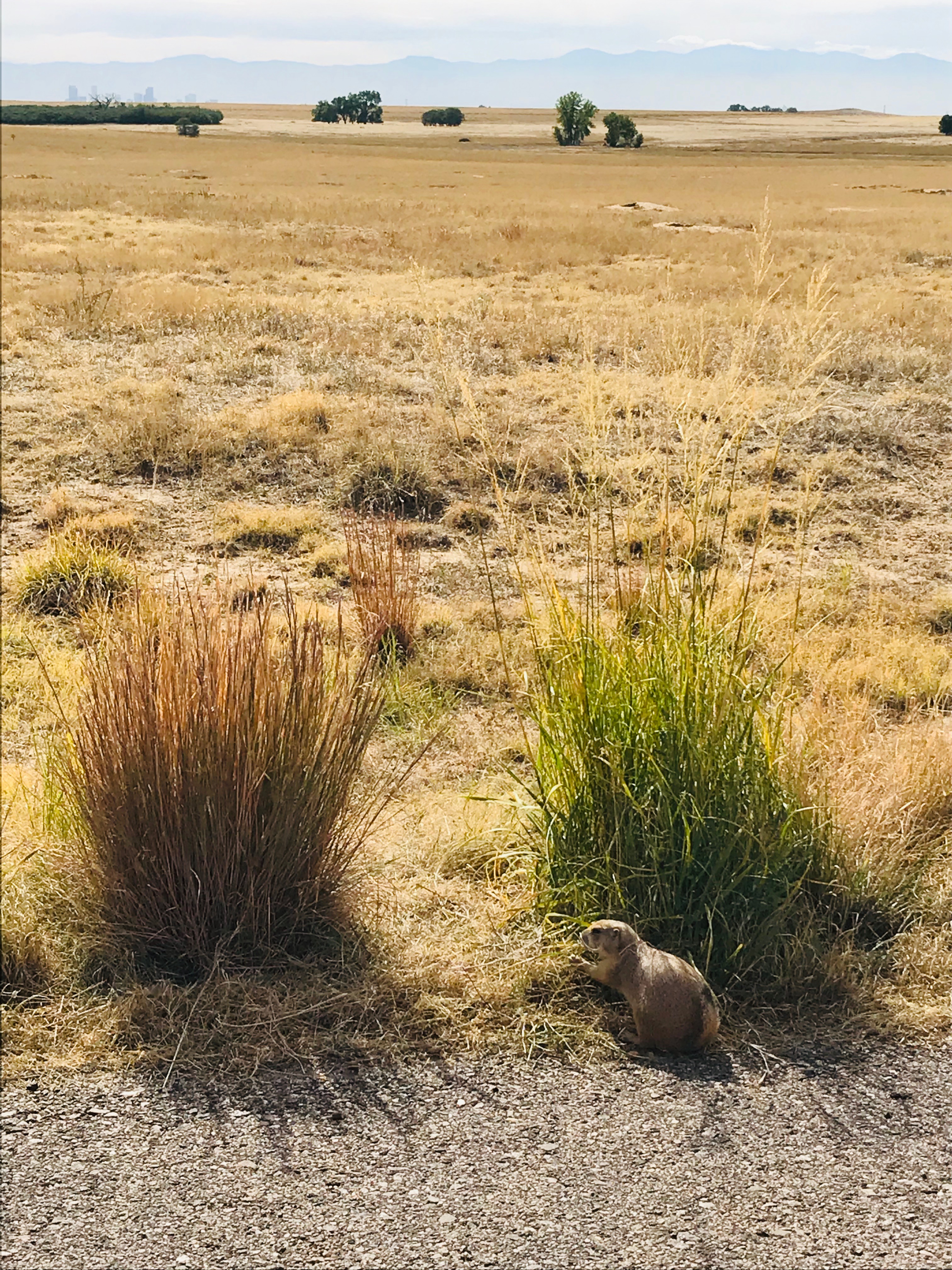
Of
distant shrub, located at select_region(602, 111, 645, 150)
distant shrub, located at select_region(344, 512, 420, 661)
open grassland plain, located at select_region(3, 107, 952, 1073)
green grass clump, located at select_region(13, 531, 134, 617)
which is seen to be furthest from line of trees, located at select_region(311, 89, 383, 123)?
green grass clump, located at select_region(13, 531, 134, 617)

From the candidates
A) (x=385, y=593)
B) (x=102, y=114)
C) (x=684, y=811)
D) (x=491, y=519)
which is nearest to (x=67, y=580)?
(x=385, y=593)

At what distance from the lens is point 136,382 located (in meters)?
7.82

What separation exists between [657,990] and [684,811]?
536 mm

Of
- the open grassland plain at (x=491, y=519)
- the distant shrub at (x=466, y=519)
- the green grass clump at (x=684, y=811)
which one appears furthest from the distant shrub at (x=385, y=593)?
the green grass clump at (x=684, y=811)

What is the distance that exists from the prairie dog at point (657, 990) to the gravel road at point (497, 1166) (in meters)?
0.06

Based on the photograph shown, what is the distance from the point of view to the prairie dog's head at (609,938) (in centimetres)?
247

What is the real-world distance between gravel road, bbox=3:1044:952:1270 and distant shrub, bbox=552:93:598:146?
4.27 metres

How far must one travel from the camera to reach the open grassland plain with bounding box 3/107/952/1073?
8.80ft

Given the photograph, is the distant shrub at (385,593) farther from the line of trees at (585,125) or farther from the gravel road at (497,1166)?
the gravel road at (497,1166)

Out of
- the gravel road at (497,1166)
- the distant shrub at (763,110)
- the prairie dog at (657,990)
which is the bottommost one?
the gravel road at (497,1166)

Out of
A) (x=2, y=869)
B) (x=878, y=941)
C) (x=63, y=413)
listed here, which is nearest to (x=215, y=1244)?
(x=2, y=869)

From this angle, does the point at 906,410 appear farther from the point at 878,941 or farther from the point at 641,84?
the point at 878,941

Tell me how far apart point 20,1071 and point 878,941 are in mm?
2016

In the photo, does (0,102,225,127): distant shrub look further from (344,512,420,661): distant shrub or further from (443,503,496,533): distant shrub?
(443,503,496,533): distant shrub
